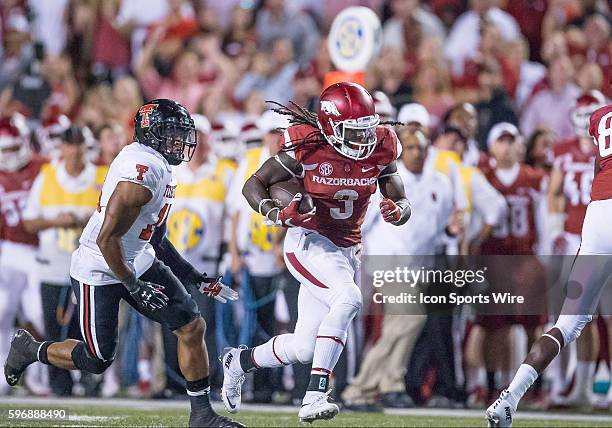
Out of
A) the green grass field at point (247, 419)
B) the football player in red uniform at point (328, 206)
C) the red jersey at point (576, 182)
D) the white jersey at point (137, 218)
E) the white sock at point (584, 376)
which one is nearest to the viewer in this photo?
the white jersey at point (137, 218)

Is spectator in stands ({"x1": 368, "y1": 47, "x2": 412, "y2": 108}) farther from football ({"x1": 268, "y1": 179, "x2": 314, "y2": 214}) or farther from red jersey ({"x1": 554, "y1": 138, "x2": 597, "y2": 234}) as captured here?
football ({"x1": 268, "y1": 179, "x2": 314, "y2": 214})

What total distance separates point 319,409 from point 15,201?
363cm

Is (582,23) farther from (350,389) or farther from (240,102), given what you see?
(350,389)

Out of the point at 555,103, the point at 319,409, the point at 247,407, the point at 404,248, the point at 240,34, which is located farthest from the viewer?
the point at 240,34

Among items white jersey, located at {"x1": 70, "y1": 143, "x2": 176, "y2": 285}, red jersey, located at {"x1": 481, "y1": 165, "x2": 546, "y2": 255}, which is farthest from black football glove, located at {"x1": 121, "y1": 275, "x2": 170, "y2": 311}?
red jersey, located at {"x1": 481, "y1": 165, "x2": 546, "y2": 255}

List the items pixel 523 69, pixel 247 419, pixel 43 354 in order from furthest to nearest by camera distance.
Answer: pixel 523 69 → pixel 247 419 → pixel 43 354

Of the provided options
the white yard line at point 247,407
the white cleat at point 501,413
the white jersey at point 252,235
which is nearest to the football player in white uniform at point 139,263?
the white yard line at point 247,407

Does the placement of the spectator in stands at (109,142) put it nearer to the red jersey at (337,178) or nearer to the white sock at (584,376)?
the red jersey at (337,178)

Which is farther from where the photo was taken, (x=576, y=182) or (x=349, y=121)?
(x=576, y=182)

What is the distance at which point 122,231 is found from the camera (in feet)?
21.3

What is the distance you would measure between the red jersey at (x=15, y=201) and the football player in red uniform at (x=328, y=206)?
8.90ft

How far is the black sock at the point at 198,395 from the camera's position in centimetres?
688

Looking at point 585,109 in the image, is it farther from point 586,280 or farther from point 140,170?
point 140,170

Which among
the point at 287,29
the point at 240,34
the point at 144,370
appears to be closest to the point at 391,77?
the point at 287,29
